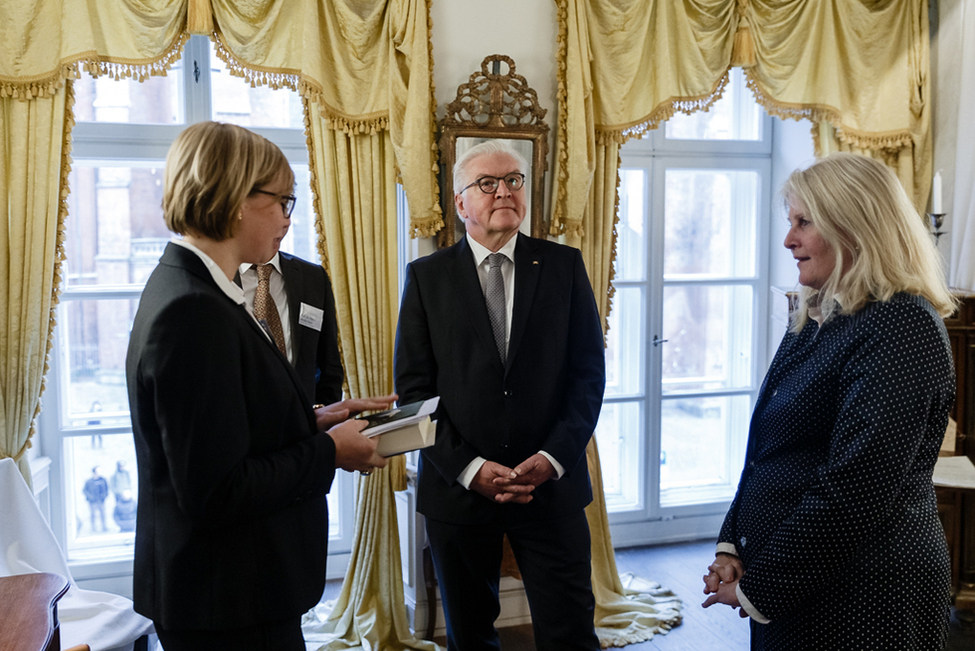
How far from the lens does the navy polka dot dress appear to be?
1.40 metres

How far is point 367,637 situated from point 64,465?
1.58 meters

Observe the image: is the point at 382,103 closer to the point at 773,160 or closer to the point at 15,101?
the point at 15,101

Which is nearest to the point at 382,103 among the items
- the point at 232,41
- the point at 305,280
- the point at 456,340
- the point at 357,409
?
the point at 232,41

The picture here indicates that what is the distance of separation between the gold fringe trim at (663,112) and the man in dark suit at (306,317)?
1.50 metres

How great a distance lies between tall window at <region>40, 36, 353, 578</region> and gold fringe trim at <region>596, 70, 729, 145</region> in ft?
4.66

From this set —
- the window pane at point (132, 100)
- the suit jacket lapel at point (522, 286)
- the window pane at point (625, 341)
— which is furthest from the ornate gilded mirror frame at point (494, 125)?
the window pane at point (132, 100)

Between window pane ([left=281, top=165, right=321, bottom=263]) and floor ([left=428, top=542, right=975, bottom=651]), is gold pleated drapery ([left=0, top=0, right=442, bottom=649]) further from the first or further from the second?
floor ([left=428, top=542, right=975, bottom=651])

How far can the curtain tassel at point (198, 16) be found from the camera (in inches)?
110

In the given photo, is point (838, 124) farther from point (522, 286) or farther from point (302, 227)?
point (302, 227)

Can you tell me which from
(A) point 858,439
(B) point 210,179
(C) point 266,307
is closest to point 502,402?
(C) point 266,307

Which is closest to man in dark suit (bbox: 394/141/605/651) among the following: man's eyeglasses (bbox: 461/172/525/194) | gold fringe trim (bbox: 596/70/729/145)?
man's eyeglasses (bbox: 461/172/525/194)

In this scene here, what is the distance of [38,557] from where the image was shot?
2.64m

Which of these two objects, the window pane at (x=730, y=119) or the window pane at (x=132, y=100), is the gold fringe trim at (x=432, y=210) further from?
the window pane at (x=730, y=119)

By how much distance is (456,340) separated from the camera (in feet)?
7.57
